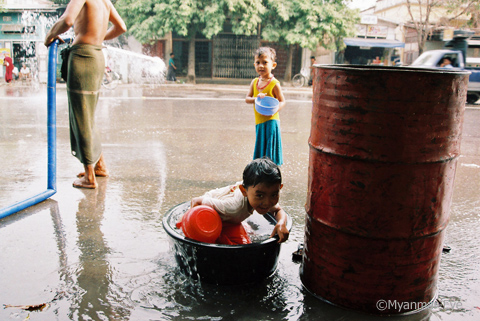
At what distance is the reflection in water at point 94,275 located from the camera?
2.21m

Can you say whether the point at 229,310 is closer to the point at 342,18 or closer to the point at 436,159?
the point at 436,159

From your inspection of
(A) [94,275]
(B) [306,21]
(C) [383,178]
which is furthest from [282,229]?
(B) [306,21]

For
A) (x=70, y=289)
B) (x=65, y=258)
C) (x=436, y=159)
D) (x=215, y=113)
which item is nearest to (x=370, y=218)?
(x=436, y=159)

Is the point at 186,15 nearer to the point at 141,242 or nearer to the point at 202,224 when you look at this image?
the point at 141,242

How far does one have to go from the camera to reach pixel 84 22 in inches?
153

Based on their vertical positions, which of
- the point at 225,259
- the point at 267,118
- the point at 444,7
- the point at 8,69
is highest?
the point at 444,7

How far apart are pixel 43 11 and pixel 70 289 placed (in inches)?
1017

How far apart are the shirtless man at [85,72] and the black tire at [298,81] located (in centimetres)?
2009

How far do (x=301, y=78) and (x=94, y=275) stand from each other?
22.4m

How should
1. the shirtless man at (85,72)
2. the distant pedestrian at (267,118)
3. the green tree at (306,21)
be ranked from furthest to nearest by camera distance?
the green tree at (306,21), the distant pedestrian at (267,118), the shirtless man at (85,72)

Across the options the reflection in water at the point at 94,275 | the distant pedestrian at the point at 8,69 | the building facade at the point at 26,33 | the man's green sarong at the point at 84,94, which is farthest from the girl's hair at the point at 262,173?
the building facade at the point at 26,33

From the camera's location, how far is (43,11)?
2430cm

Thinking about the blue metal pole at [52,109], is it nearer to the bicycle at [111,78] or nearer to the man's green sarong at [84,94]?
the man's green sarong at [84,94]

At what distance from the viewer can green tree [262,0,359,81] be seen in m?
21.1
